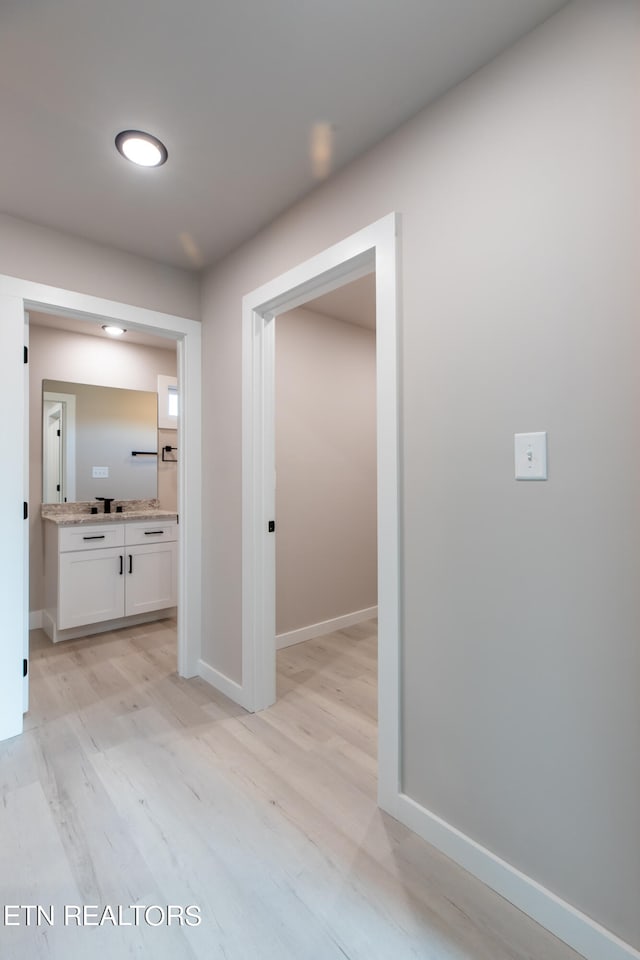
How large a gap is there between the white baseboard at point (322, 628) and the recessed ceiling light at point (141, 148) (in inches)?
107

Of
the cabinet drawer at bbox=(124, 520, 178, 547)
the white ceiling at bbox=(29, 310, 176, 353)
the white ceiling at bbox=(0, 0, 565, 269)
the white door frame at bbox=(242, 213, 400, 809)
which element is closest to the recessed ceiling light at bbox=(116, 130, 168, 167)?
the white ceiling at bbox=(0, 0, 565, 269)

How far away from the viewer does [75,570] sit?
10.8 feet

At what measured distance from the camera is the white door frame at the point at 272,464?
1.59 metres

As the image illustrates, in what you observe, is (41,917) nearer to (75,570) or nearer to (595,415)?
(595,415)

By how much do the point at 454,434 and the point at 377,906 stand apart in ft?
4.45

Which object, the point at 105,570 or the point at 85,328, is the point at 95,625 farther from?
the point at 85,328

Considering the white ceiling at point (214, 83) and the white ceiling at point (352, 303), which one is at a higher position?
the white ceiling at point (352, 303)

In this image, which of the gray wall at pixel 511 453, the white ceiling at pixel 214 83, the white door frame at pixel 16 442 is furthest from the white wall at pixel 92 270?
the gray wall at pixel 511 453

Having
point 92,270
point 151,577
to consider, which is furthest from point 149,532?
point 92,270

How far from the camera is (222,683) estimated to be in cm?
253

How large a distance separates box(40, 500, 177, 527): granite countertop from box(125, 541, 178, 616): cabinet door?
24 centimetres

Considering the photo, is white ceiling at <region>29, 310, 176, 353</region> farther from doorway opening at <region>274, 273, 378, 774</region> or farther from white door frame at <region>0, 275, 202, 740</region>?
doorway opening at <region>274, 273, 378, 774</region>

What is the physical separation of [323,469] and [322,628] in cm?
119

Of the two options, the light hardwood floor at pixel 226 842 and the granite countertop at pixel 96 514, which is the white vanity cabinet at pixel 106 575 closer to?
the granite countertop at pixel 96 514
